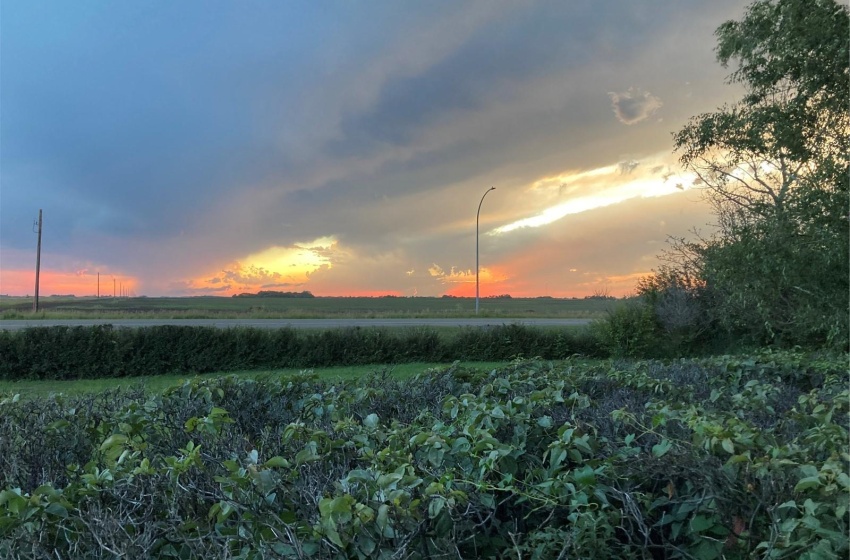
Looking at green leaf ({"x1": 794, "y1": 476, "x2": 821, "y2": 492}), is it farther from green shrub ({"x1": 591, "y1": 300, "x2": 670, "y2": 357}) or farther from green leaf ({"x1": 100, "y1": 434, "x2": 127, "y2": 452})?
green shrub ({"x1": 591, "y1": 300, "x2": 670, "y2": 357})

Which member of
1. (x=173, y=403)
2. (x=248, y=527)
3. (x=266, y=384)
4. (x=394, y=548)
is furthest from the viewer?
(x=266, y=384)

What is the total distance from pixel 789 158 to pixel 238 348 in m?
14.5

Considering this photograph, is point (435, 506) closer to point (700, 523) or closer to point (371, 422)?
point (700, 523)

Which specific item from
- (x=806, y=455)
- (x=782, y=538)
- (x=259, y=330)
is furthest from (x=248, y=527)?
(x=259, y=330)

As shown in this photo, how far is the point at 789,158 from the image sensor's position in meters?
12.1

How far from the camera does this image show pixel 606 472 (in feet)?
5.65

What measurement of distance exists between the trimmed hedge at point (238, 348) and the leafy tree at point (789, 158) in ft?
18.0

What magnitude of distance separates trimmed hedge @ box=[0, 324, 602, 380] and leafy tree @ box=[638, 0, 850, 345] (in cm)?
549

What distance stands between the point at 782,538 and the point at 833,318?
37.1ft

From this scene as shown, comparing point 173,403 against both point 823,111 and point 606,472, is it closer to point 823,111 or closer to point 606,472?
point 606,472

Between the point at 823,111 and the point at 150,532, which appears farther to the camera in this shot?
the point at 823,111

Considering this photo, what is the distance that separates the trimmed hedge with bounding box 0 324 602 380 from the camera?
12.9 metres

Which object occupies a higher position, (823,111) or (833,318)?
(823,111)

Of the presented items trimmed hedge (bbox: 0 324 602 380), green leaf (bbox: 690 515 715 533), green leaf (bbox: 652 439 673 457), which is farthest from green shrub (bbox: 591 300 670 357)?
green leaf (bbox: 690 515 715 533)
